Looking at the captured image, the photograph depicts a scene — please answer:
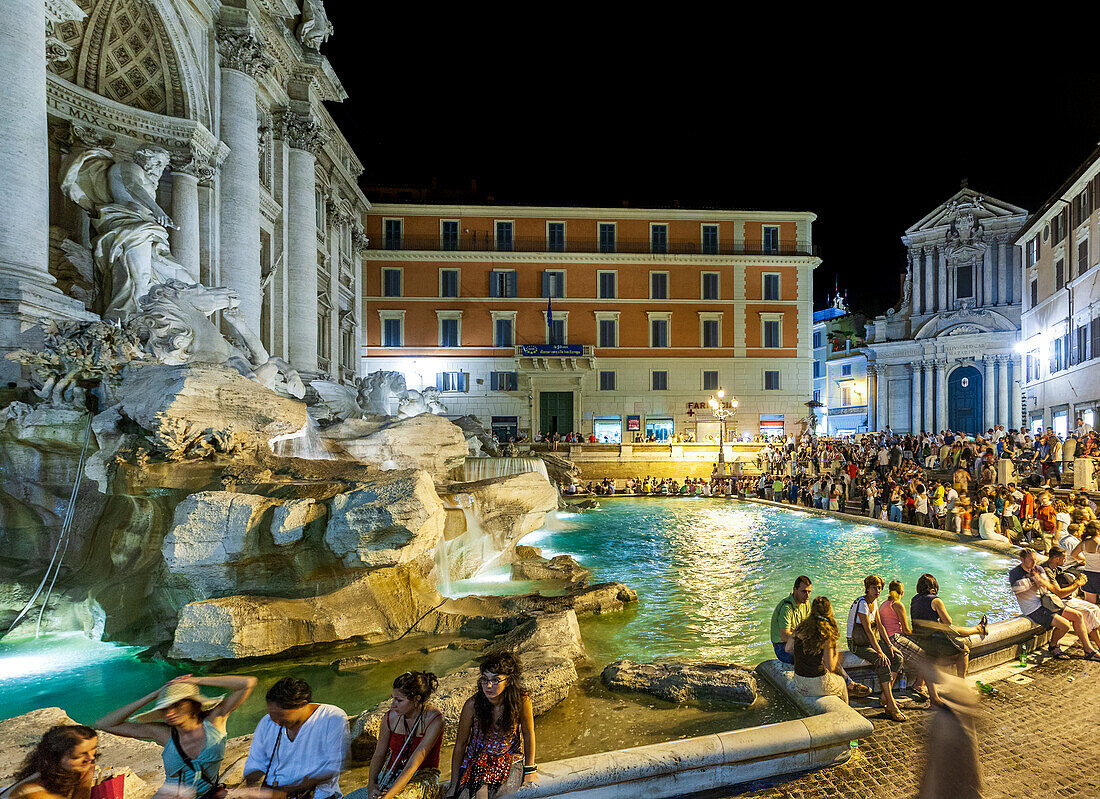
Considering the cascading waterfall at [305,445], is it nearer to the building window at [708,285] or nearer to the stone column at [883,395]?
the building window at [708,285]

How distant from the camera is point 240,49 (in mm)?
15188

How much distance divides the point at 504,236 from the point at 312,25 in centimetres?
1604

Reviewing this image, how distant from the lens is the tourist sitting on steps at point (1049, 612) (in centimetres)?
574

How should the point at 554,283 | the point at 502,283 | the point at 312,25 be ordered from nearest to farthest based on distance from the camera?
1. the point at 312,25
2. the point at 502,283
3. the point at 554,283

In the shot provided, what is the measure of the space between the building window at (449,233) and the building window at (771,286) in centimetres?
1677

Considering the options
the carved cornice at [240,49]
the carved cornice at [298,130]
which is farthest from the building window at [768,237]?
the carved cornice at [240,49]

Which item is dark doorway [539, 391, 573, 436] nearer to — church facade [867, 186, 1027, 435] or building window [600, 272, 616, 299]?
building window [600, 272, 616, 299]

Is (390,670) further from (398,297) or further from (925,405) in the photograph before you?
(925,405)

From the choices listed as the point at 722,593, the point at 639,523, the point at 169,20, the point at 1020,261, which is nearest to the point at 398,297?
the point at 169,20

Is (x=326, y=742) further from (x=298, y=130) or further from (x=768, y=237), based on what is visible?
(x=768, y=237)

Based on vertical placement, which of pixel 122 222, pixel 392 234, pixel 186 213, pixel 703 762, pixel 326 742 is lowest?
pixel 703 762

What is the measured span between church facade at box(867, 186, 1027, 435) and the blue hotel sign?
1756 cm

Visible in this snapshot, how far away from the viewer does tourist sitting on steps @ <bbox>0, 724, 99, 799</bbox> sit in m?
2.35

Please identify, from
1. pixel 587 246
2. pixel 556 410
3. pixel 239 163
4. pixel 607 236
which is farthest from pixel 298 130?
pixel 607 236
